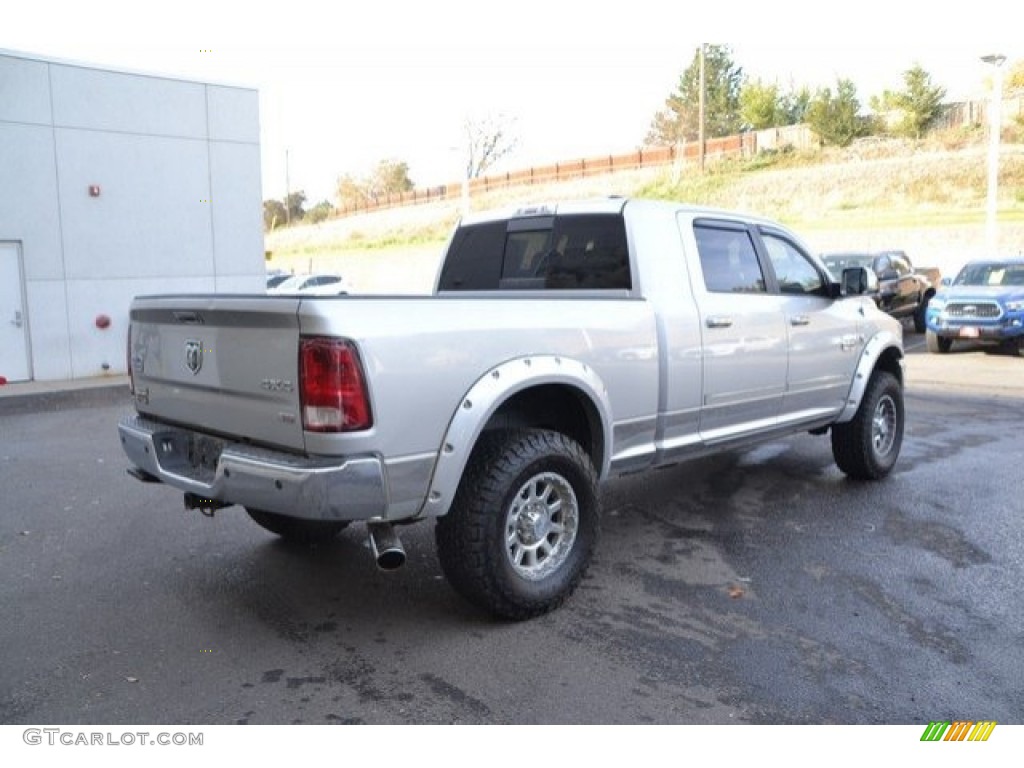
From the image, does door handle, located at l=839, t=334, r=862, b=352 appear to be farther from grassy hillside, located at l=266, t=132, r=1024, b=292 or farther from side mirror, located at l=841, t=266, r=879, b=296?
grassy hillside, located at l=266, t=132, r=1024, b=292

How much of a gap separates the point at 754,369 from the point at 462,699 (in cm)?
298

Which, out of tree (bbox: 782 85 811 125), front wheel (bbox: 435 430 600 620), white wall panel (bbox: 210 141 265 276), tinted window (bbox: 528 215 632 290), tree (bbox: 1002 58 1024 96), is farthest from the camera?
tree (bbox: 782 85 811 125)

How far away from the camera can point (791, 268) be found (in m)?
6.05

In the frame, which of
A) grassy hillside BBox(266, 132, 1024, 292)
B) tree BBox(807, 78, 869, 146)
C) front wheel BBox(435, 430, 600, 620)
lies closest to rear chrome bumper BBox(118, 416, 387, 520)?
front wheel BBox(435, 430, 600, 620)

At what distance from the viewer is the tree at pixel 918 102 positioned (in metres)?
43.9

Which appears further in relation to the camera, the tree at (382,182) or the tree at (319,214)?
the tree at (382,182)

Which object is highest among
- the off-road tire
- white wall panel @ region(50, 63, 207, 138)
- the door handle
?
white wall panel @ region(50, 63, 207, 138)

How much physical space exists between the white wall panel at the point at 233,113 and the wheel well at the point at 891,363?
41.0ft

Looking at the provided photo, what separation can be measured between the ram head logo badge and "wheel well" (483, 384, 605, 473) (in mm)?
1358

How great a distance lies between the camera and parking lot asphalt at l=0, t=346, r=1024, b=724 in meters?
3.39

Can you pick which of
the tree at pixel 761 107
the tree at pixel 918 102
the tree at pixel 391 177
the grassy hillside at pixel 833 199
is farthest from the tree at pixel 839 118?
the tree at pixel 391 177

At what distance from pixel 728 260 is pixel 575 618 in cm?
251

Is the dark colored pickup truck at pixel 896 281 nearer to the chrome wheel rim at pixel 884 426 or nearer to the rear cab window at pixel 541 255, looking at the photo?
the chrome wheel rim at pixel 884 426

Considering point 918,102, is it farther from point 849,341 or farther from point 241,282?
point 849,341
